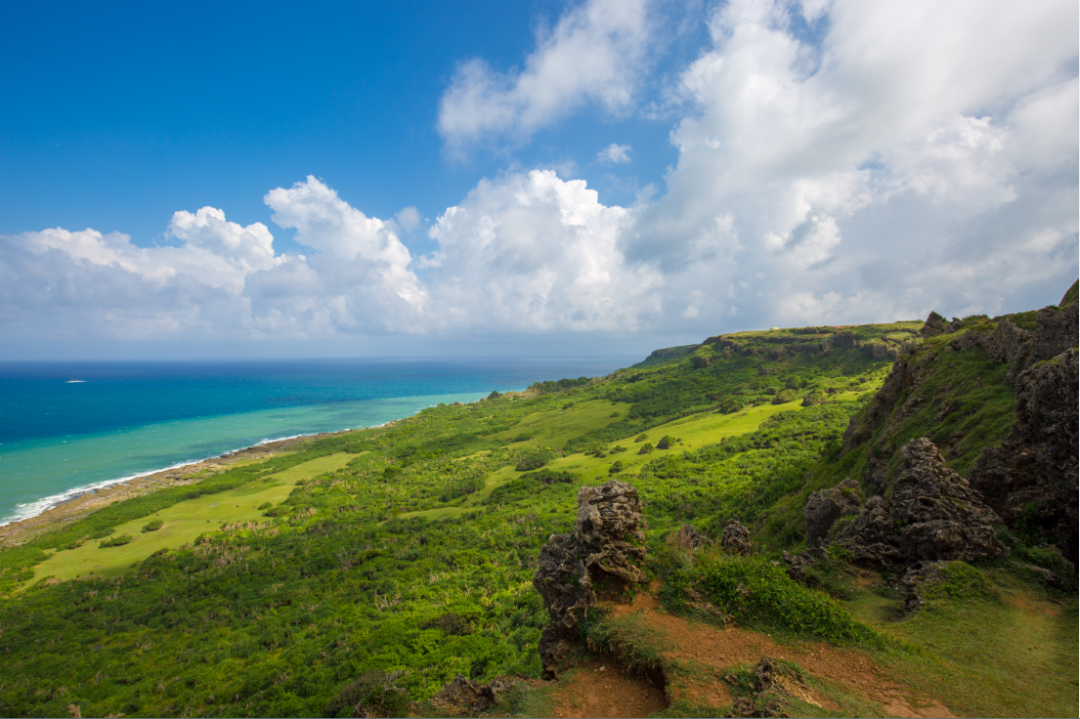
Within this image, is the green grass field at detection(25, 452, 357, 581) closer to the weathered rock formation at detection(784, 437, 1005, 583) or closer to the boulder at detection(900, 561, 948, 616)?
the weathered rock formation at detection(784, 437, 1005, 583)

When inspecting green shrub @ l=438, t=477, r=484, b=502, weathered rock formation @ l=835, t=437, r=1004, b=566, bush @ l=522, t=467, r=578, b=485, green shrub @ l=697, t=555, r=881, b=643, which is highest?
weathered rock formation @ l=835, t=437, r=1004, b=566

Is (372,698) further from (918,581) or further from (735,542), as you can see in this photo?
(918,581)

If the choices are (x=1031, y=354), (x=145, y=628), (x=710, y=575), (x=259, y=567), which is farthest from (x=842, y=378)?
(x=145, y=628)

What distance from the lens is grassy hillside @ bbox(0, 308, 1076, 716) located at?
11734 mm

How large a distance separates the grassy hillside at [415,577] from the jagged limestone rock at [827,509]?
285 cm

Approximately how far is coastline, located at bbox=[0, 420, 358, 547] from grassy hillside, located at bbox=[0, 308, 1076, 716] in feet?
12.9

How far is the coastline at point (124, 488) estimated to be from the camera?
46.5 meters

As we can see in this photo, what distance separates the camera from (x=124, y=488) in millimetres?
60562

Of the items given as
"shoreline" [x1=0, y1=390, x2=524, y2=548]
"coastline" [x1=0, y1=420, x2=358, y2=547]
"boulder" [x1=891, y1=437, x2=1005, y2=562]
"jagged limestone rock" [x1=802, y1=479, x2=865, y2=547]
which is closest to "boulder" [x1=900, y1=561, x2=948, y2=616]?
"boulder" [x1=891, y1=437, x2=1005, y2=562]

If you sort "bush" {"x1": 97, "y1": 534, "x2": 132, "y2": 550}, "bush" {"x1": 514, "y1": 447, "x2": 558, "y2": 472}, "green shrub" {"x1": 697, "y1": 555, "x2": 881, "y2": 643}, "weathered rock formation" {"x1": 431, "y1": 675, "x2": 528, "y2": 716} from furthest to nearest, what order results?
"bush" {"x1": 514, "y1": 447, "x2": 558, "y2": 472} → "bush" {"x1": 97, "y1": 534, "x2": 132, "y2": 550} → "weathered rock formation" {"x1": 431, "y1": 675, "x2": 528, "y2": 716} → "green shrub" {"x1": 697, "y1": 555, "x2": 881, "y2": 643}

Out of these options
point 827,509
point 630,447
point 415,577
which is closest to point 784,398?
point 630,447

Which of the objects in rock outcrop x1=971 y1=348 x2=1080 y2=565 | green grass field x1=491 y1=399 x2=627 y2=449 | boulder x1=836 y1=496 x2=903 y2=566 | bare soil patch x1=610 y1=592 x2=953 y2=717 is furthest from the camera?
green grass field x1=491 y1=399 x2=627 y2=449

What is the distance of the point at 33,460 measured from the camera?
74.2 meters

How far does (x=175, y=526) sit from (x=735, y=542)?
56.9m
